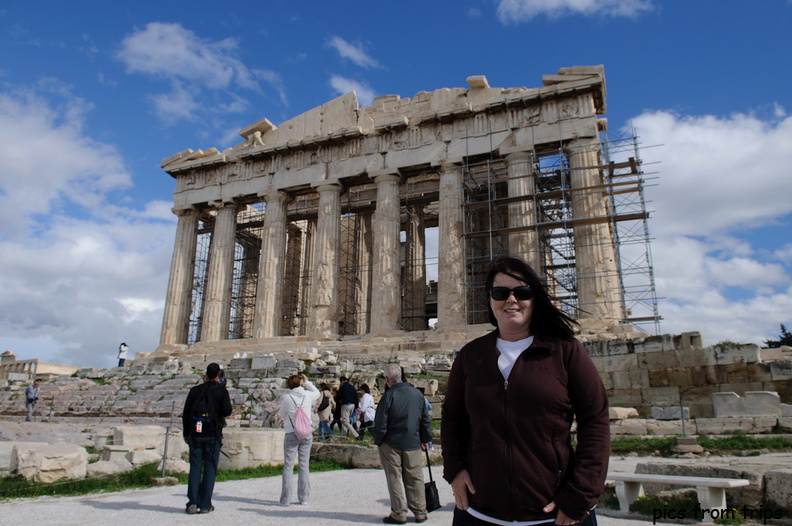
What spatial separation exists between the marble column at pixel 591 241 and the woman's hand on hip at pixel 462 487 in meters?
18.9

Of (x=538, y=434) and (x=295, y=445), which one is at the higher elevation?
(x=538, y=434)

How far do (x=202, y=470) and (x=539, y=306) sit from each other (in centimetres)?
485

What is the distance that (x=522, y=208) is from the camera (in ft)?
77.7

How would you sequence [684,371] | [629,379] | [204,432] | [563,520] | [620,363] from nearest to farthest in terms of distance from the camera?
[563,520], [204,432], [684,371], [629,379], [620,363]

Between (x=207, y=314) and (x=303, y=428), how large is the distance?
22.3 meters

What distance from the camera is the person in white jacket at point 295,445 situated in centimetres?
650

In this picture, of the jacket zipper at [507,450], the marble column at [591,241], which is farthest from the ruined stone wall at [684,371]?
the jacket zipper at [507,450]

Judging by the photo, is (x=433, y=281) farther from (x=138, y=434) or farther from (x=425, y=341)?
(x=138, y=434)

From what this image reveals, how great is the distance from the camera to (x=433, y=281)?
37031 millimetres

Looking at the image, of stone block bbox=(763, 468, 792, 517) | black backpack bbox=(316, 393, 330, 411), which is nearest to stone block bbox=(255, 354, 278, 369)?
black backpack bbox=(316, 393, 330, 411)

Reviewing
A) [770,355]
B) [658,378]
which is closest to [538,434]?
[658,378]

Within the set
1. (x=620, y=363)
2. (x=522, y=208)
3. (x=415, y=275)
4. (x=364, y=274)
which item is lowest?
(x=620, y=363)

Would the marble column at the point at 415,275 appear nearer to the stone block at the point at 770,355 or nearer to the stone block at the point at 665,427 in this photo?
the stone block at the point at 770,355

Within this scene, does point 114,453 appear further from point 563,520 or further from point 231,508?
point 563,520
